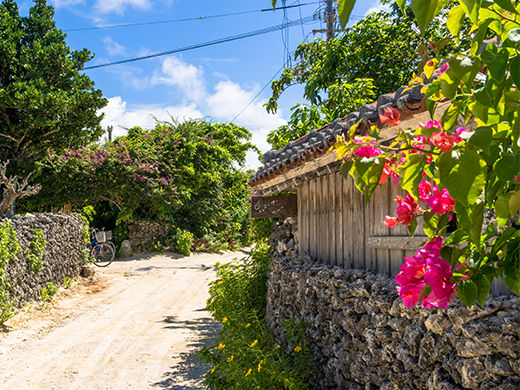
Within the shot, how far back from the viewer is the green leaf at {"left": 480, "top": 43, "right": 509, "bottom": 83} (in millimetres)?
756

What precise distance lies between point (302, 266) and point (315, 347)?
107 cm

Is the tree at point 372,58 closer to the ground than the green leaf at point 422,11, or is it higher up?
higher up

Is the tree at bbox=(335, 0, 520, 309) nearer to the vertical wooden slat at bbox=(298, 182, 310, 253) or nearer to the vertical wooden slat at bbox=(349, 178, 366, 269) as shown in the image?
the vertical wooden slat at bbox=(349, 178, 366, 269)

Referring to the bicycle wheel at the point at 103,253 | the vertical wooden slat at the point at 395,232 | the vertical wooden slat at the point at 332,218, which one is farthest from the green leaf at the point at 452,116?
the bicycle wheel at the point at 103,253

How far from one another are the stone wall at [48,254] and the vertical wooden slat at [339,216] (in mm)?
5991

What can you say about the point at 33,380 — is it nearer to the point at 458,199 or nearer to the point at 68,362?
the point at 68,362

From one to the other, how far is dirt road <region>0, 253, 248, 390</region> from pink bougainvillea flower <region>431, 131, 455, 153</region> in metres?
4.85

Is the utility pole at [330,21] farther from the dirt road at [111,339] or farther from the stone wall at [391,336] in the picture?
the stone wall at [391,336]

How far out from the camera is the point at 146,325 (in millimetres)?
7398

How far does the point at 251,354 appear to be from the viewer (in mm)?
4004

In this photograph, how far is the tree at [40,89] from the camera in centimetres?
1298

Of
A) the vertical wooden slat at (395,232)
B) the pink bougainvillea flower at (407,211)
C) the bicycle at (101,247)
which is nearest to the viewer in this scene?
the pink bougainvillea flower at (407,211)

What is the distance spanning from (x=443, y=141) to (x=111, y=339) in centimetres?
680

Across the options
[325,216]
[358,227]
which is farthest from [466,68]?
[325,216]
